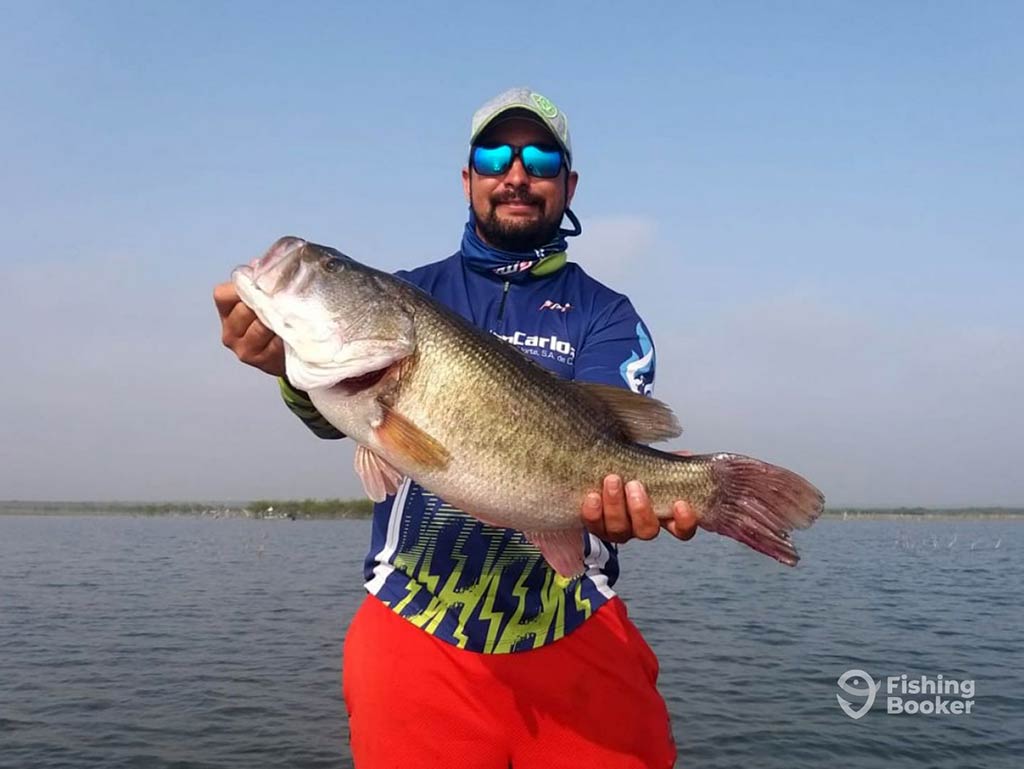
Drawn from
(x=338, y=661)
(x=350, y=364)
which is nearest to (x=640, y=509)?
(x=350, y=364)

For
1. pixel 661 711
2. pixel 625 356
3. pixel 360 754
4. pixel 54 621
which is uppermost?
pixel 625 356

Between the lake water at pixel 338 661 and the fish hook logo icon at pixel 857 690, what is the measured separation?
0.20m

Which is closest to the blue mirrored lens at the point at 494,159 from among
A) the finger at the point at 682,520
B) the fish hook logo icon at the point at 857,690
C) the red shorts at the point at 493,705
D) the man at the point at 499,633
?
the man at the point at 499,633

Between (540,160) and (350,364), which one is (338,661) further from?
(350,364)

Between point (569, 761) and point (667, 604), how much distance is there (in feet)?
74.2

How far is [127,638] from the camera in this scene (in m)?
20.6

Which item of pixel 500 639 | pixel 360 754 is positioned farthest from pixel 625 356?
pixel 360 754

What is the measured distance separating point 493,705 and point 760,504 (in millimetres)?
1684

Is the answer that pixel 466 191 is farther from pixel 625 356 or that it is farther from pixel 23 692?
pixel 23 692

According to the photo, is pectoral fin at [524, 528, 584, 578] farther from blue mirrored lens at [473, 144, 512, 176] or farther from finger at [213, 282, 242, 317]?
blue mirrored lens at [473, 144, 512, 176]

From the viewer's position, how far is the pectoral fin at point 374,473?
3613mm

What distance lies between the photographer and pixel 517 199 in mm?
4766

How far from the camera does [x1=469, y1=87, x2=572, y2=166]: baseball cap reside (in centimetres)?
471

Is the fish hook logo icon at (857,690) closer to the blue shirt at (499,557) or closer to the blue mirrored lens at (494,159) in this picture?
the blue shirt at (499,557)
